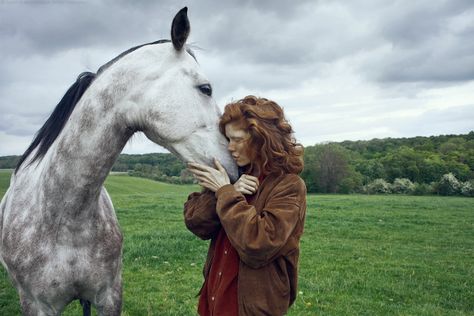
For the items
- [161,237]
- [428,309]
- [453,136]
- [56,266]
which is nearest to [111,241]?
[56,266]

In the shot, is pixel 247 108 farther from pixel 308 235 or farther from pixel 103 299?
pixel 308 235

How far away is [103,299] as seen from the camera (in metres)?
2.65

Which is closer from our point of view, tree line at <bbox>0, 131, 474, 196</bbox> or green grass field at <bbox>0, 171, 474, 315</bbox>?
green grass field at <bbox>0, 171, 474, 315</bbox>

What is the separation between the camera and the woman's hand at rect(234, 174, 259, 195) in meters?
1.92

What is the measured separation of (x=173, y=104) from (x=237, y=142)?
14.6 inches

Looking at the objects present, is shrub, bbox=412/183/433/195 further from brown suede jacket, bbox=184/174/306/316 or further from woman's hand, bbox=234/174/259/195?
woman's hand, bbox=234/174/259/195

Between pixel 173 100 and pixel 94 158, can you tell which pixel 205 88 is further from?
pixel 94 158

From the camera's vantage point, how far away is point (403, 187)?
4062 cm

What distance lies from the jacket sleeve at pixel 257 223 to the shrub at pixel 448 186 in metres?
42.0

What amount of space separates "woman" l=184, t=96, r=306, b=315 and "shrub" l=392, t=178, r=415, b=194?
41868mm

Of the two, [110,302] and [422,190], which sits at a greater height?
[110,302]

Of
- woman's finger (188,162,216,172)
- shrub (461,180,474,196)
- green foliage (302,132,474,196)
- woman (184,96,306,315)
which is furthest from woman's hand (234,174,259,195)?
green foliage (302,132,474,196)

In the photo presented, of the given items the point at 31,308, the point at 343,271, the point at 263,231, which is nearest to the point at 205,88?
the point at 263,231

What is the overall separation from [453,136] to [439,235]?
193 ft
